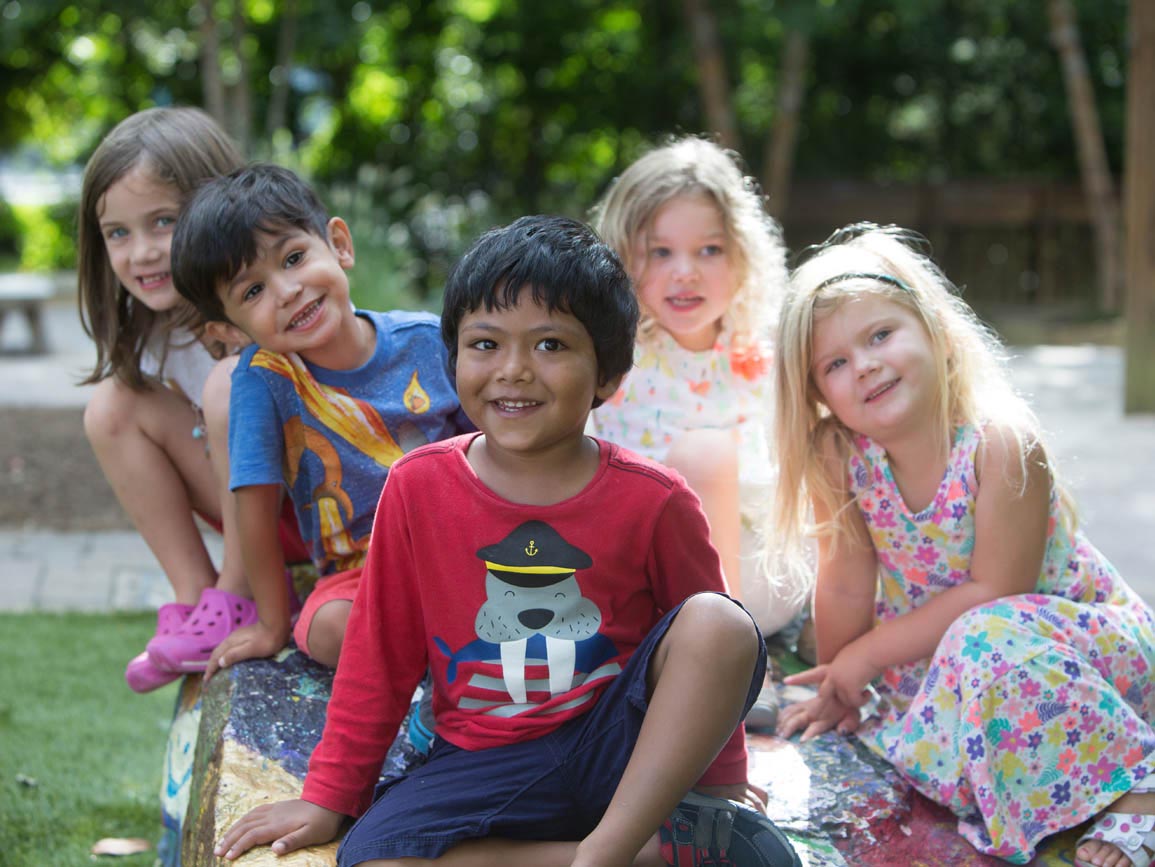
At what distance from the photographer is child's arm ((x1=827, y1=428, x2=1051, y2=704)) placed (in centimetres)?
221

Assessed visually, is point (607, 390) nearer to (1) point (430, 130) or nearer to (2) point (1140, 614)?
(2) point (1140, 614)

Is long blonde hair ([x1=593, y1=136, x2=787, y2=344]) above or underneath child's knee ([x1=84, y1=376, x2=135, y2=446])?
above

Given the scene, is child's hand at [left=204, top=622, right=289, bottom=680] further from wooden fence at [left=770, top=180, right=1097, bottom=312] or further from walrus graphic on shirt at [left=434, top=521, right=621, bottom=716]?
wooden fence at [left=770, top=180, right=1097, bottom=312]

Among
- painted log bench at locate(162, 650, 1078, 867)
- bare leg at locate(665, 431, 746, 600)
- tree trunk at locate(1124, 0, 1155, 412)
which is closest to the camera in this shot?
painted log bench at locate(162, 650, 1078, 867)

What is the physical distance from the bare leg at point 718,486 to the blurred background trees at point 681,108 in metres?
8.43

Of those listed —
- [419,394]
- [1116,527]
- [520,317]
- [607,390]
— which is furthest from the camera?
[1116,527]

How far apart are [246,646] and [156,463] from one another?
0.61 m

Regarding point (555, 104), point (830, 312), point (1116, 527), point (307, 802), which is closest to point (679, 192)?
point (830, 312)

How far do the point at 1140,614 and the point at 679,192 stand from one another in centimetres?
134

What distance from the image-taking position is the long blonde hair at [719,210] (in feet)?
9.61

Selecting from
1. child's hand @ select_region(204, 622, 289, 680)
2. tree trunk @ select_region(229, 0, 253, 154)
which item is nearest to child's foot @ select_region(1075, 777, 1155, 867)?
Result: child's hand @ select_region(204, 622, 289, 680)

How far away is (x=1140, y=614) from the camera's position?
2.28 metres

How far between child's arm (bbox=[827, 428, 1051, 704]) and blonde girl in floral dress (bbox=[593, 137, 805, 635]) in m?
0.59

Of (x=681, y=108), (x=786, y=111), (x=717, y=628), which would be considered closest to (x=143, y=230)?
(x=717, y=628)
